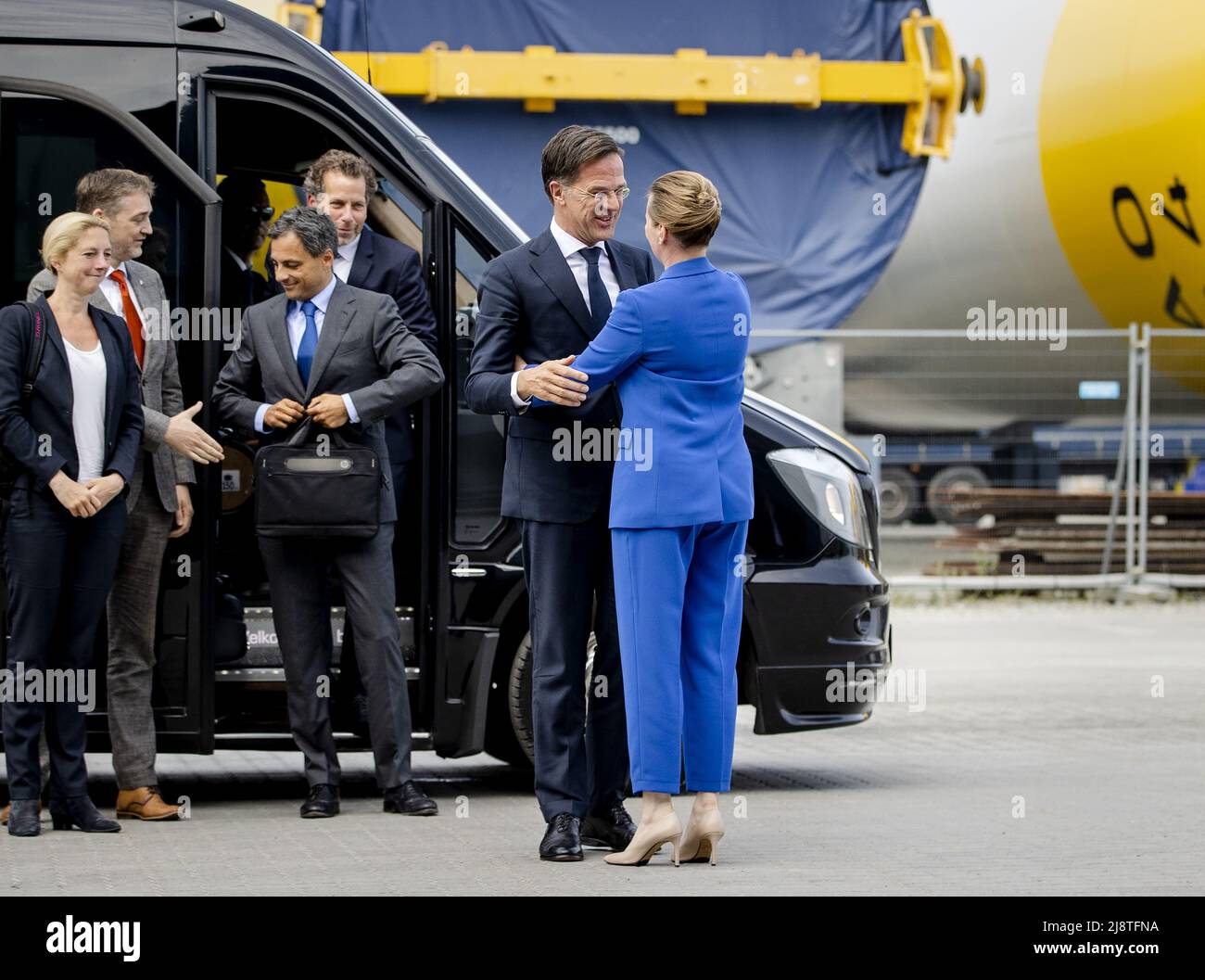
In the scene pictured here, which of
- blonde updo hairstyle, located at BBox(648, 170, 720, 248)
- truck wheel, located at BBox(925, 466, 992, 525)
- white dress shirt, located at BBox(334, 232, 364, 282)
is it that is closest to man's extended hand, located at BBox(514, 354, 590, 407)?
blonde updo hairstyle, located at BBox(648, 170, 720, 248)

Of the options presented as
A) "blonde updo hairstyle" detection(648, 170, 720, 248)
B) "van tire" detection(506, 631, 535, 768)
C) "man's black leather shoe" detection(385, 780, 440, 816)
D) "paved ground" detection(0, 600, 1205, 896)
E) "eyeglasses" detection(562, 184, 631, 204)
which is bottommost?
"paved ground" detection(0, 600, 1205, 896)

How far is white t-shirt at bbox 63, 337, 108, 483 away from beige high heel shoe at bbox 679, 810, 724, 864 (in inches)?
86.6

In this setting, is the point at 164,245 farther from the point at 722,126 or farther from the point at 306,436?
the point at 722,126

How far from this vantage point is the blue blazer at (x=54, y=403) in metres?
6.39

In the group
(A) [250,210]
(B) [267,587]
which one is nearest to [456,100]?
(A) [250,210]

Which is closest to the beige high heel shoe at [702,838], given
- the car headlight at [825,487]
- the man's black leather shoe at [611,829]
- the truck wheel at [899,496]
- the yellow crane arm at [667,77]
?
the man's black leather shoe at [611,829]

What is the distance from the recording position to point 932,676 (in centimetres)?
1173

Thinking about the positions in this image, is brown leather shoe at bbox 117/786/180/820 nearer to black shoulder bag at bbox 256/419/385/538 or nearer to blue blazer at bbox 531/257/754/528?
black shoulder bag at bbox 256/419/385/538

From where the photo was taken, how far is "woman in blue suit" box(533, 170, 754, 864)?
5.82 m

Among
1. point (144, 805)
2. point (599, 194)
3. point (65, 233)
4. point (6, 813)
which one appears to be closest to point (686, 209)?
point (599, 194)

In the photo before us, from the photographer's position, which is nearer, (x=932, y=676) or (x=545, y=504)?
(x=545, y=504)

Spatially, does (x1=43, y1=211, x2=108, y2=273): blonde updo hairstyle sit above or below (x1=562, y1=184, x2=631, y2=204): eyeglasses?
below

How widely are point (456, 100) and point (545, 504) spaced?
879cm

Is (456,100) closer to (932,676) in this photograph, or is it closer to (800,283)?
(800,283)
